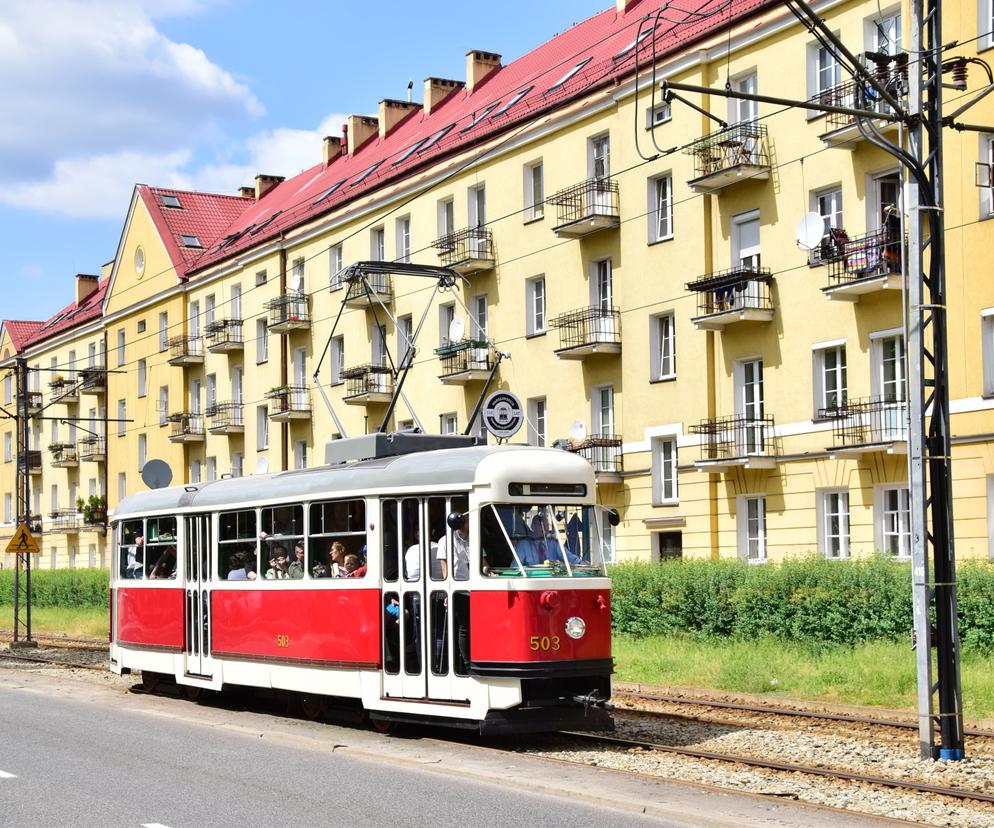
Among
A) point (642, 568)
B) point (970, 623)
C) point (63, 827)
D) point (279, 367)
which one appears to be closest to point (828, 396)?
point (642, 568)

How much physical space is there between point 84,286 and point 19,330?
6050 mm

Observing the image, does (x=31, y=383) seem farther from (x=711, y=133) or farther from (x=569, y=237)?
(x=711, y=133)

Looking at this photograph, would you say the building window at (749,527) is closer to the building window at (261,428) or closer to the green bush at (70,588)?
the building window at (261,428)

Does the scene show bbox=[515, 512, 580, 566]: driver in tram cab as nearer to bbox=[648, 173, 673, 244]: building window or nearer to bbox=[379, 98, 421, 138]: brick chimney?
bbox=[648, 173, 673, 244]: building window

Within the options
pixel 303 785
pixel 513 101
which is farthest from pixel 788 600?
pixel 513 101

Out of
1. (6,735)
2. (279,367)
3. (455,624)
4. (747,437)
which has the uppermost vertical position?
(279,367)

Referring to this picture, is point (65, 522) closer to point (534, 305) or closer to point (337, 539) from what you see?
point (534, 305)

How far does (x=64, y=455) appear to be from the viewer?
71.4 metres

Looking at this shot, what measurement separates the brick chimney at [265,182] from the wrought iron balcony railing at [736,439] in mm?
37551

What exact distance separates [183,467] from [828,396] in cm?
3547

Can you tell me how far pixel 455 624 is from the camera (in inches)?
607

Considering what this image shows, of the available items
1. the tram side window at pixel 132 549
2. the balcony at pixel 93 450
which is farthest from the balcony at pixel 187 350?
the tram side window at pixel 132 549

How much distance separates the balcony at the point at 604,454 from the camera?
35.1 m

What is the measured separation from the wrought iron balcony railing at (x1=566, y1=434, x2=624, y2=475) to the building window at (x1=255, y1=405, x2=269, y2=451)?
20.1 meters
